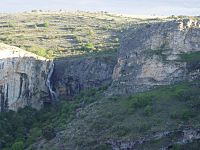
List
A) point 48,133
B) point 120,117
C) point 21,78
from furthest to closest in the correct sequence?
point 21,78 < point 48,133 < point 120,117

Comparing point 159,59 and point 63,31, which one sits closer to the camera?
point 159,59

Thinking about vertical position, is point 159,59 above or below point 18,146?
above

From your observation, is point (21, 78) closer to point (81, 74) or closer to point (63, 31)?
point (81, 74)

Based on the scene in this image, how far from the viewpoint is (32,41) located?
97938 mm

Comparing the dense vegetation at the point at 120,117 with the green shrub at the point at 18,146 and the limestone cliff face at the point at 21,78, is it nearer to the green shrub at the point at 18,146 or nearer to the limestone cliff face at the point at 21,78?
the green shrub at the point at 18,146

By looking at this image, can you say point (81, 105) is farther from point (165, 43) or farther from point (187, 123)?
point (187, 123)

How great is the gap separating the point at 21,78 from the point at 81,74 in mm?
6302

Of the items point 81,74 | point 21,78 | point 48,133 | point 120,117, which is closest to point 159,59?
point 120,117

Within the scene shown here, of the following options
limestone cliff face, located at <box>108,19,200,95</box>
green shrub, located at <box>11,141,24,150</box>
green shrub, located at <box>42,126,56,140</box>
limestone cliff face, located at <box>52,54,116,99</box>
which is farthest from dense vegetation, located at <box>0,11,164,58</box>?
green shrub, located at <box>42,126,56,140</box>

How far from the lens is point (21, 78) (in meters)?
76.9

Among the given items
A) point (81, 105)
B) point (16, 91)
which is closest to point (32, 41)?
point (16, 91)

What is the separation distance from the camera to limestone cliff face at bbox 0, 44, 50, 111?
7481 centimetres

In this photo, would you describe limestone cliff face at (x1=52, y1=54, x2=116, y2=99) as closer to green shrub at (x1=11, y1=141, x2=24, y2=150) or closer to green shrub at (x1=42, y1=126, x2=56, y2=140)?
green shrub at (x1=42, y1=126, x2=56, y2=140)

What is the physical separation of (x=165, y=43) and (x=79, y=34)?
38.9 metres
